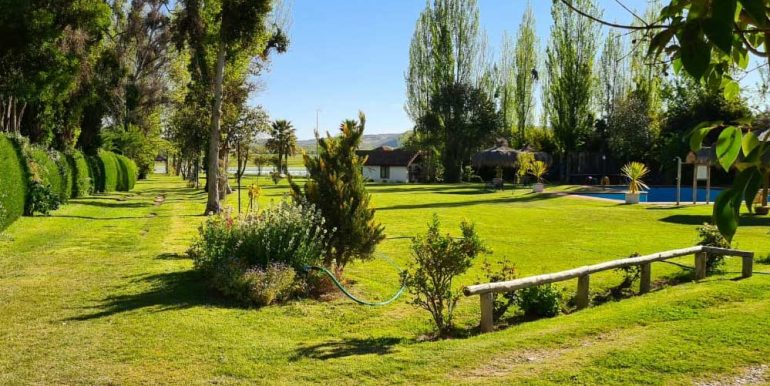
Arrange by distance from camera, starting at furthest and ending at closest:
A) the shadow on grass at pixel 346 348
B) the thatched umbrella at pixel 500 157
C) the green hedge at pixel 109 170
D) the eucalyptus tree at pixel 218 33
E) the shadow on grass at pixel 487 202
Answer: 1. the thatched umbrella at pixel 500 157
2. the green hedge at pixel 109 170
3. the shadow on grass at pixel 487 202
4. the eucalyptus tree at pixel 218 33
5. the shadow on grass at pixel 346 348

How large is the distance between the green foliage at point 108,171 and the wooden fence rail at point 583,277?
89.9 feet

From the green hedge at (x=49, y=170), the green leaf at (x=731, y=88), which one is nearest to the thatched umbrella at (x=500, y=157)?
the green hedge at (x=49, y=170)

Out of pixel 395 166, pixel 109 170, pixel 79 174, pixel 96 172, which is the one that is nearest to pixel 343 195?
pixel 79 174

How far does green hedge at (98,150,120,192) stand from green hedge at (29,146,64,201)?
31.5 ft

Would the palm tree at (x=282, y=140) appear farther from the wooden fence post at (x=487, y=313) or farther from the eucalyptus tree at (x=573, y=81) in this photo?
the wooden fence post at (x=487, y=313)

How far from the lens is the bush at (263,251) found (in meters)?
8.12

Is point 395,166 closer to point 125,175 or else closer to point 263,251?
point 125,175

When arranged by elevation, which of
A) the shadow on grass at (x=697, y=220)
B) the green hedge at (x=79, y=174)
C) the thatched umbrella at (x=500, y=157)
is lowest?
the shadow on grass at (x=697, y=220)

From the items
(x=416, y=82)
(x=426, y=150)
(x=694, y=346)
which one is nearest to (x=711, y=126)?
(x=694, y=346)

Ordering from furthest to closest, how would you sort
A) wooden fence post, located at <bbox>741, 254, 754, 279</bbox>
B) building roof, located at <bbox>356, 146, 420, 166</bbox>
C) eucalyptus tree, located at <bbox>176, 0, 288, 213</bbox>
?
building roof, located at <bbox>356, 146, 420, 166</bbox> < eucalyptus tree, located at <bbox>176, 0, 288, 213</bbox> < wooden fence post, located at <bbox>741, 254, 754, 279</bbox>

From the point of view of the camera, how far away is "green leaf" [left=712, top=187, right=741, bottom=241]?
1.02 metres

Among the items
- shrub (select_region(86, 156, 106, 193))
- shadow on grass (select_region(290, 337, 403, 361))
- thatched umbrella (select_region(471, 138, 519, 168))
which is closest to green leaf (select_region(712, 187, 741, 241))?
shadow on grass (select_region(290, 337, 403, 361))

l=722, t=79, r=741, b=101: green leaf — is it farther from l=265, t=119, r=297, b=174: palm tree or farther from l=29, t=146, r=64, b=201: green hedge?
l=265, t=119, r=297, b=174: palm tree

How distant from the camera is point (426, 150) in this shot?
58.9m
